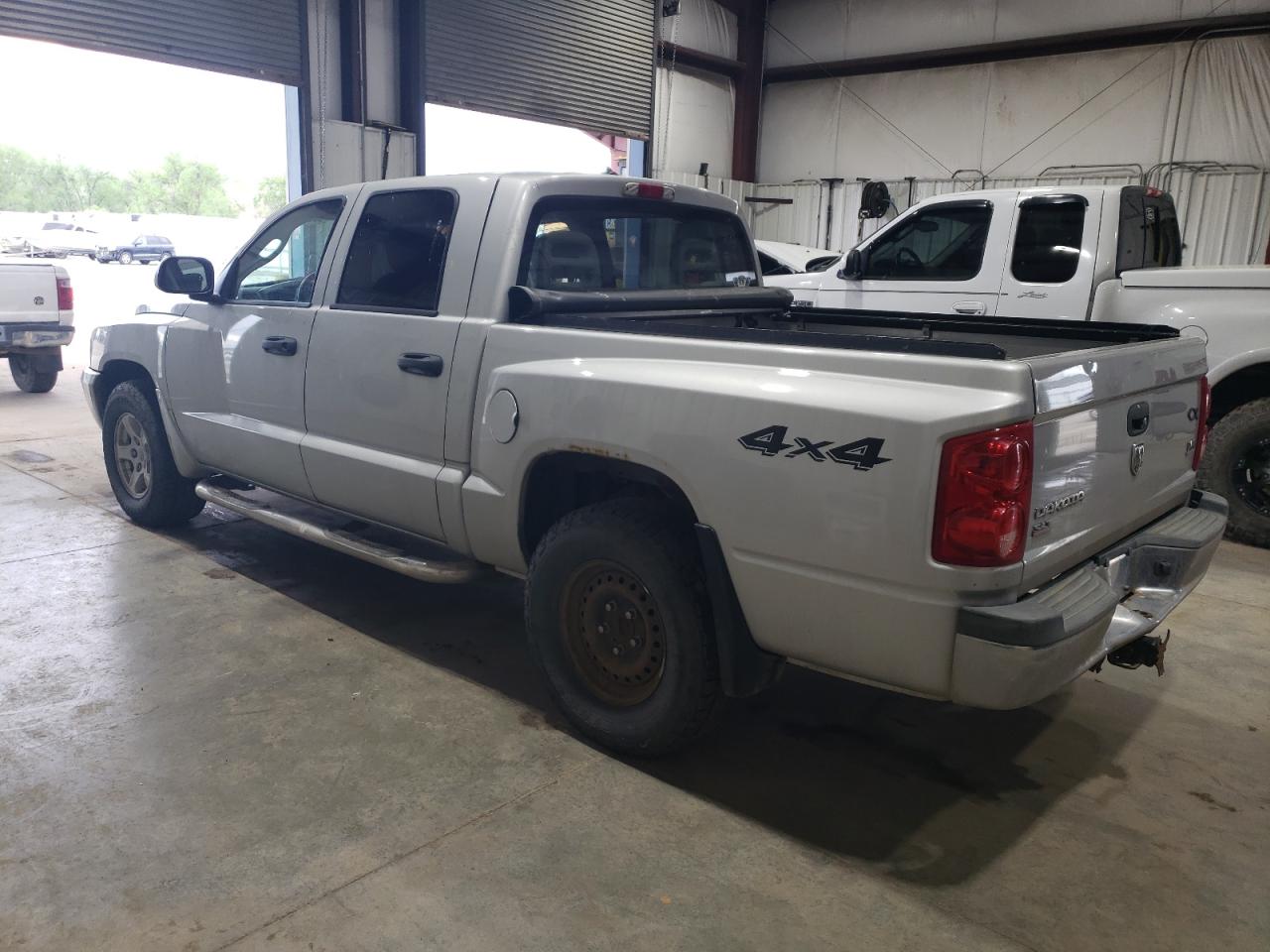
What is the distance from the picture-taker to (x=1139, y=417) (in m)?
2.84

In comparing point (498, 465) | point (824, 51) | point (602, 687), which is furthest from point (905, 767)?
point (824, 51)

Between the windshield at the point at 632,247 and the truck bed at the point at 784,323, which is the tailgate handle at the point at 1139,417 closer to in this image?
the truck bed at the point at 784,323

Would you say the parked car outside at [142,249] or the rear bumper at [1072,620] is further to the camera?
the parked car outside at [142,249]

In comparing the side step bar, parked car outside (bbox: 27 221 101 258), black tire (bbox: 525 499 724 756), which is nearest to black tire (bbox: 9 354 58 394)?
parked car outside (bbox: 27 221 101 258)

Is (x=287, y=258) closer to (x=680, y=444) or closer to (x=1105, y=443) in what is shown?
(x=680, y=444)

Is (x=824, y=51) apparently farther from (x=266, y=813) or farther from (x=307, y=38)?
(x=266, y=813)

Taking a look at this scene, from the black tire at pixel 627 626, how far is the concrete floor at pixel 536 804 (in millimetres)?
164

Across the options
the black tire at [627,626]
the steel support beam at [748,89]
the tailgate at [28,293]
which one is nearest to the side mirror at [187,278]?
the black tire at [627,626]

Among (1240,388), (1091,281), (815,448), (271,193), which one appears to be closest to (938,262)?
(1091,281)

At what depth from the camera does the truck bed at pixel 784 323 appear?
2861mm

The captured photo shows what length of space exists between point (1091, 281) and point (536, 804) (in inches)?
212

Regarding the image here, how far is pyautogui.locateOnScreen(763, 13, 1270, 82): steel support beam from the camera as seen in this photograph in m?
12.7

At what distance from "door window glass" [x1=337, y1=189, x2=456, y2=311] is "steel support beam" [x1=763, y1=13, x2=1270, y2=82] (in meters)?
12.9

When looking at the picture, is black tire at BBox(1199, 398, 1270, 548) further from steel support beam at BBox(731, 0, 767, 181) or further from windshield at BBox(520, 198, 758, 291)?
steel support beam at BBox(731, 0, 767, 181)
